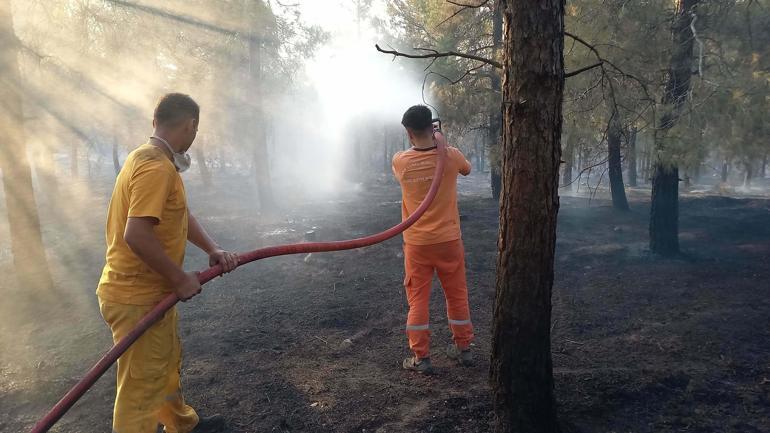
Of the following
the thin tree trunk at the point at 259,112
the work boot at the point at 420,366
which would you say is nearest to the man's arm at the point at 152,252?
the work boot at the point at 420,366

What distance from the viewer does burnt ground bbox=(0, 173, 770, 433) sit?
3184 millimetres

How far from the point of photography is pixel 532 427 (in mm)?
2701

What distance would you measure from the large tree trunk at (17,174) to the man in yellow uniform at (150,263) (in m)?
5.06

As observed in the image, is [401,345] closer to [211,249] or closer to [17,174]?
[211,249]

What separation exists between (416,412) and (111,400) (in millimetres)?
2395

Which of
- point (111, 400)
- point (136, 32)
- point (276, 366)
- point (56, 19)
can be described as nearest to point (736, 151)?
point (276, 366)

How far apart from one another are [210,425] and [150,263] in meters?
1.40

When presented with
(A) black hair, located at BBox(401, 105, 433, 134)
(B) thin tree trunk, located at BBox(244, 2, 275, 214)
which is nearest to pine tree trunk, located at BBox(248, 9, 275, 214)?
(B) thin tree trunk, located at BBox(244, 2, 275, 214)

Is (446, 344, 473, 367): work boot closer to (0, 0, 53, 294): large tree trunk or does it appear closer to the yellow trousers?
the yellow trousers

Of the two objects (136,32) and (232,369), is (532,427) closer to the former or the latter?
(232,369)

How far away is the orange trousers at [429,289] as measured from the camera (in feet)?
12.8

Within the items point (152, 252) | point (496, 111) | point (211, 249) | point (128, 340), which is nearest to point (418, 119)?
point (211, 249)

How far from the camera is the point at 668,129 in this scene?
6254mm

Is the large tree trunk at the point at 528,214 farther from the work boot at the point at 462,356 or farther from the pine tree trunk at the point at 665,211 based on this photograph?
the pine tree trunk at the point at 665,211
